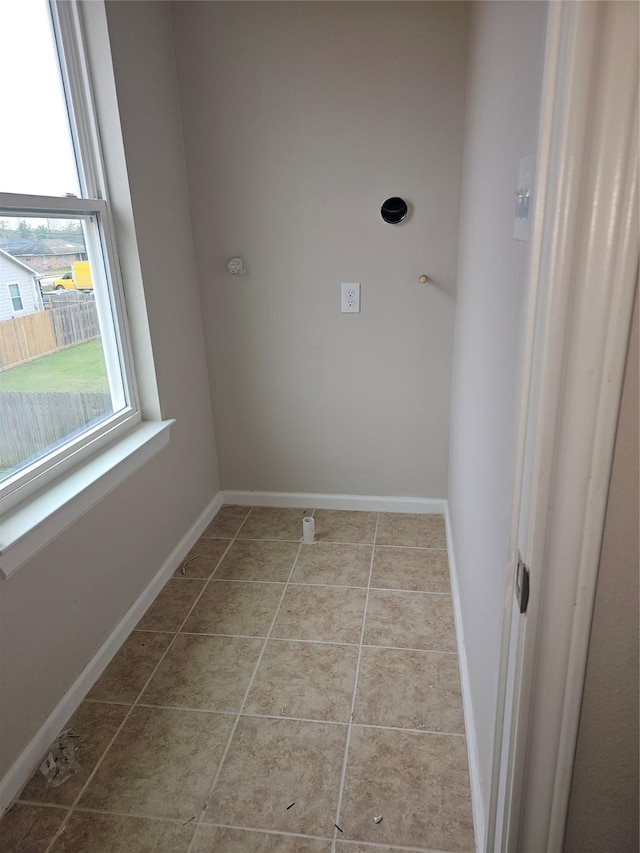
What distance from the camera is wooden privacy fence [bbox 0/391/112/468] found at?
1.61 meters

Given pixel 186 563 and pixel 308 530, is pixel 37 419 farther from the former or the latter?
pixel 308 530

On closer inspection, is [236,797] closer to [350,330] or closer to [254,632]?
[254,632]

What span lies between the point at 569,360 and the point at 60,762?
68.0 inches

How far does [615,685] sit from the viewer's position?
762mm

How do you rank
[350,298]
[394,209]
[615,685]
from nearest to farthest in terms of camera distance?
1. [615,685]
2. [394,209]
3. [350,298]

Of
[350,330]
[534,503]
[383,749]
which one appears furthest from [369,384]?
[534,503]

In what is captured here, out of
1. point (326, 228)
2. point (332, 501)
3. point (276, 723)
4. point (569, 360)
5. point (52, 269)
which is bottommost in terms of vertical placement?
point (276, 723)

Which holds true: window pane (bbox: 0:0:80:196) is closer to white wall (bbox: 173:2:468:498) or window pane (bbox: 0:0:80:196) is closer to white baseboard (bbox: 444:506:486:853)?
white wall (bbox: 173:2:468:498)

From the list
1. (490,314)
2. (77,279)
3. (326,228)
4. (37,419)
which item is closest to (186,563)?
(37,419)

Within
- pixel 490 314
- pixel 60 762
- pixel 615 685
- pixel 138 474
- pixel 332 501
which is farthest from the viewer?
pixel 332 501

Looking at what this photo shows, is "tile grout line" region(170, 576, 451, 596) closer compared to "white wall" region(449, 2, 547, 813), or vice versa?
"white wall" region(449, 2, 547, 813)

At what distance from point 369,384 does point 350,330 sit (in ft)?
0.91

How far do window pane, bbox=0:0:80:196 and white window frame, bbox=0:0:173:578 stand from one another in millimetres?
46

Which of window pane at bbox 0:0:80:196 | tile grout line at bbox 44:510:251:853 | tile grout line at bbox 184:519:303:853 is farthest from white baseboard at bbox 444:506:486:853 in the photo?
window pane at bbox 0:0:80:196
